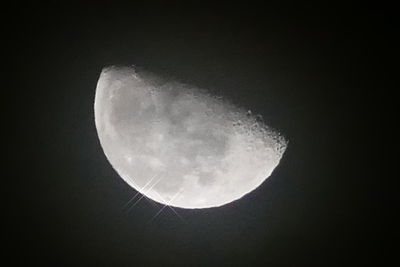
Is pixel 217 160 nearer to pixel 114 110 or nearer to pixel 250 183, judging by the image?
pixel 250 183

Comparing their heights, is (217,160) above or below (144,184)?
above

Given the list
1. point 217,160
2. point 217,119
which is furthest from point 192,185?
point 217,119

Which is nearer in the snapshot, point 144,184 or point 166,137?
point 166,137

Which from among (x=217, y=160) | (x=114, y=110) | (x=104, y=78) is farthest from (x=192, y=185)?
(x=104, y=78)

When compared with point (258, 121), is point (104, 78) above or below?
below

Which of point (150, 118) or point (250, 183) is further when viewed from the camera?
point (250, 183)

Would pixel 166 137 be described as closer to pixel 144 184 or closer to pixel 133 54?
pixel 144 184

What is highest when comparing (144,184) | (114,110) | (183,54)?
(183,54)
